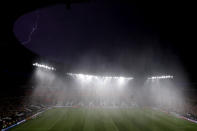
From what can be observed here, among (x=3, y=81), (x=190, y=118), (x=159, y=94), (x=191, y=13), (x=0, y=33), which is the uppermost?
(x=191, y=13)

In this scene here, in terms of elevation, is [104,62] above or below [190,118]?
above

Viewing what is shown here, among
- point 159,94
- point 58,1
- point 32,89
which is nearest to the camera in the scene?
point 58,1

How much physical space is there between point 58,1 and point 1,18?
6616 mm

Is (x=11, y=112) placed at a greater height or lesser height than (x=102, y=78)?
lesser

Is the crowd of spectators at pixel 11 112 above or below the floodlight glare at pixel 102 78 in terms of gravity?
below

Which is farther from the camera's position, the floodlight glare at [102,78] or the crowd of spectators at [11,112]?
the floodlight glare at [102,78]

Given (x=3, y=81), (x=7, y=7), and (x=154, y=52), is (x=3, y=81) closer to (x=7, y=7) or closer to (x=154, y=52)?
(x=7, y=7)

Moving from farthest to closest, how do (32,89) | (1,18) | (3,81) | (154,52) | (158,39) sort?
(32,89)
(3,81)
(154,52)
(158,39)
(1,18)

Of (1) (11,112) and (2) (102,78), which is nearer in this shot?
(1) (11,112)

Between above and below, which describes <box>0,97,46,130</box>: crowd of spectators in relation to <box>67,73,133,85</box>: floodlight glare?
below

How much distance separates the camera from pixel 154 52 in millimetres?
25531

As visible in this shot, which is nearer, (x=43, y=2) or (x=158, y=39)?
(x=43, y=2)

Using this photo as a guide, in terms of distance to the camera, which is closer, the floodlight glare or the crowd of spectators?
the crowd of spectators

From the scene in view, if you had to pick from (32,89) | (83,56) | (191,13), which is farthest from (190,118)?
(32,89)
